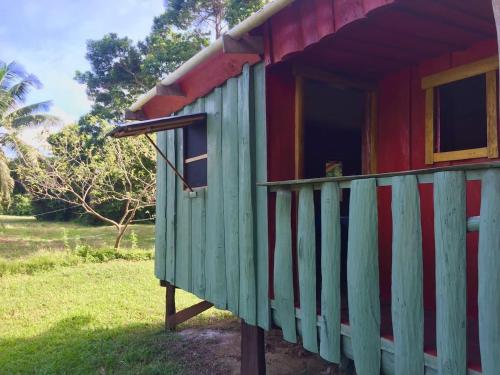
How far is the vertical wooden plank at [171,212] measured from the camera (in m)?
5.33

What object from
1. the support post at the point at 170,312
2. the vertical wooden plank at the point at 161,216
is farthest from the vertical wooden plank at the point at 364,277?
the support post at the point at 170,312

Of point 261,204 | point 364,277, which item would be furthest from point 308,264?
point 261,204

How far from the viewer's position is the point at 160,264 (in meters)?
5.82

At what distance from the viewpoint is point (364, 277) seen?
7.76 feet

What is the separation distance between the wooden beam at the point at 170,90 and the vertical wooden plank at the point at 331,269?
2.77 m

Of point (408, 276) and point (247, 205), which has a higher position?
point (247, 205)

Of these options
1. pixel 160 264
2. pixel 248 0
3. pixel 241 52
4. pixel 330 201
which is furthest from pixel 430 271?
pixel 248 0

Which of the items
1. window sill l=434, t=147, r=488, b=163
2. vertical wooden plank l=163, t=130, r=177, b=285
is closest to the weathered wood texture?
vertical wooden plank l=163, t=130, r=177, b=285

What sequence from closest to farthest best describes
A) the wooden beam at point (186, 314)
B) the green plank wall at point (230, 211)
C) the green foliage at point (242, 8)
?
1. the green plank wall at point (230, 211)
2. the wooden beam at point (186, 314)
3. the green foliage at point (242, 8)

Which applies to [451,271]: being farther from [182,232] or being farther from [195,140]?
[182,232]

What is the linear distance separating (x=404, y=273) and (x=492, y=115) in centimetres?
187

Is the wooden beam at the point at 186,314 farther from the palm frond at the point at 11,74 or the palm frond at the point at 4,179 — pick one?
the palm frond at the point at 11,74

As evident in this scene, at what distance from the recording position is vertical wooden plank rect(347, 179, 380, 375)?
7.59 feet

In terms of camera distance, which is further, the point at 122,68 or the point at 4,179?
the point at 122,68
